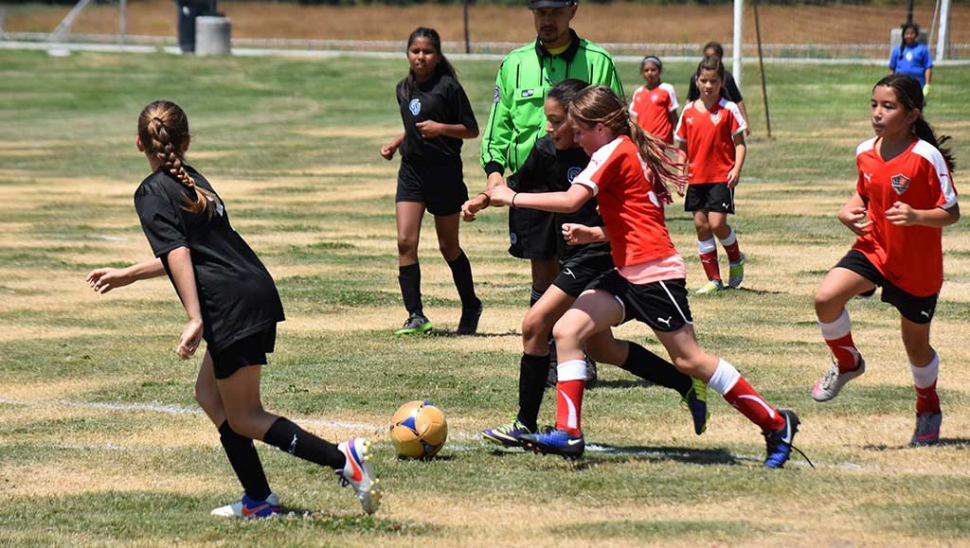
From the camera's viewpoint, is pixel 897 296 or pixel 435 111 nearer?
pixel 897 296

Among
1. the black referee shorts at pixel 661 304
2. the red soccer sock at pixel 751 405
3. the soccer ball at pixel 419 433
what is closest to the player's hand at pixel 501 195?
the black referee shorts at pixel 661 304

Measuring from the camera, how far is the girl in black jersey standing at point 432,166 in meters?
11.1

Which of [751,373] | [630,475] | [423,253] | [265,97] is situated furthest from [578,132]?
[265,97]

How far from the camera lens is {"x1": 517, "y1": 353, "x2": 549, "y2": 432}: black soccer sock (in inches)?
299

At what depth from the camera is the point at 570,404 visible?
7195 millimetres

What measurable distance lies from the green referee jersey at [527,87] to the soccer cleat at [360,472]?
2875mm

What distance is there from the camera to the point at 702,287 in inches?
535

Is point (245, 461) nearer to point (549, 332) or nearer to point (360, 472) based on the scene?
point (360, 472)

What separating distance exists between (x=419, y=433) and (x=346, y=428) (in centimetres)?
92

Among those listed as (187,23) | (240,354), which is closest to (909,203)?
(240,354)

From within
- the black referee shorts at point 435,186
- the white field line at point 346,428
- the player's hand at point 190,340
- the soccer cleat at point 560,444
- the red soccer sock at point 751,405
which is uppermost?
the player's hand at point 190,340

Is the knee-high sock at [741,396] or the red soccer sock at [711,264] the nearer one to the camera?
the knee-high sock at [741,396]

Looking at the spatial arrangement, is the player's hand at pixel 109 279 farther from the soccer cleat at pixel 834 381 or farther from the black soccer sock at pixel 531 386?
the soccer cleat at pixel 834 381

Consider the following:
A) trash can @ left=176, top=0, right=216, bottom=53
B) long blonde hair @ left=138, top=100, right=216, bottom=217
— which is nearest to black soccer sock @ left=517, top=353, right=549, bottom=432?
long blonde hair @ left=138, top=100, right=216, bottom=217
